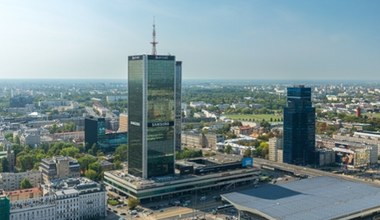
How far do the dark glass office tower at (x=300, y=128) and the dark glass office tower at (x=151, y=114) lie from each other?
23669 millimetres

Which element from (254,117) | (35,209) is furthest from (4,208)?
(254,117)

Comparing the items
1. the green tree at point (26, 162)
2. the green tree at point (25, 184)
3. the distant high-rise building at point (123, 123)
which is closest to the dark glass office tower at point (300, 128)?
the green tree at point (26, 162)

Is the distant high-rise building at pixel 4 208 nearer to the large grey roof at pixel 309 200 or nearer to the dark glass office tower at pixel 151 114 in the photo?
the dark glass office tower at pixel 151 114

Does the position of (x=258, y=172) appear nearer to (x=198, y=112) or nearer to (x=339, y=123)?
(x=339, y=123)

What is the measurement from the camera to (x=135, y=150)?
4984cm

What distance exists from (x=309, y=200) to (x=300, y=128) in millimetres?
30026

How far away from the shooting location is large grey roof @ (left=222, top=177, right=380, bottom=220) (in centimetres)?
3506

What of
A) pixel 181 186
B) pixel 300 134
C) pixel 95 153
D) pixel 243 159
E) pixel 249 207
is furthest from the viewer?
pixel 95 153

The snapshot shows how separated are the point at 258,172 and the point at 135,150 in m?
16.2

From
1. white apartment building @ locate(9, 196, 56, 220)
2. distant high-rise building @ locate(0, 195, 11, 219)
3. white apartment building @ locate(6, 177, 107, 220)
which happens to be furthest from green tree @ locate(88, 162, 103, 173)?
distant high-rise building @ locate(0, 195, 11, 219)

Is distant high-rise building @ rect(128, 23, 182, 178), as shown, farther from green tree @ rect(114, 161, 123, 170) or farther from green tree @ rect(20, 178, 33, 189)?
green tree @ rect(20, 178, 33, 189)

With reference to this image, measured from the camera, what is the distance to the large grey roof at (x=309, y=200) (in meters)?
35.1

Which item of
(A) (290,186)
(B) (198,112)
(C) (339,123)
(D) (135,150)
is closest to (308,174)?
(A) (290,186)

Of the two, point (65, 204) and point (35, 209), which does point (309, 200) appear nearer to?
point (65, 204)
